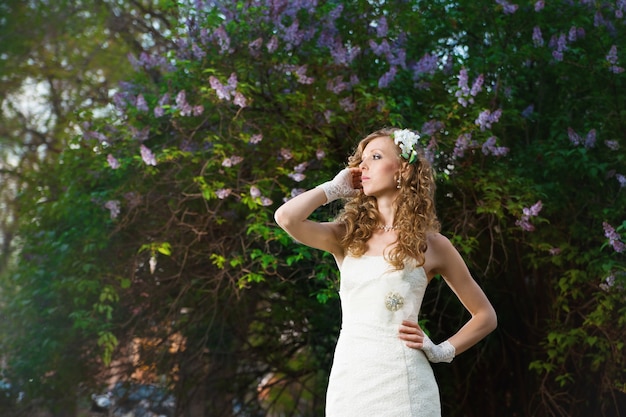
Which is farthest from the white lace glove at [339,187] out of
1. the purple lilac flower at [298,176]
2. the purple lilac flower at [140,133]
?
the purple lilac flower at [140,133]

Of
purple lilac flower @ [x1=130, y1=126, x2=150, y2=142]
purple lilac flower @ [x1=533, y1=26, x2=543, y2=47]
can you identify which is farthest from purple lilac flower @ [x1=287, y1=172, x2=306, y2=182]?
purple lilac flower @ [x1=533, y1=26, x2=543, y2=47]

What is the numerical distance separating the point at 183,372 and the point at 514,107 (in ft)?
8.78

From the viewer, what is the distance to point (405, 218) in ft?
8.48

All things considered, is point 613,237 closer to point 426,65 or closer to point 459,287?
point 426,65

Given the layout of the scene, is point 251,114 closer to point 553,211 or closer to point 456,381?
point 553,211

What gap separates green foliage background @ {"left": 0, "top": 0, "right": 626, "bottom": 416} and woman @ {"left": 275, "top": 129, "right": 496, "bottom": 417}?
71.6 inches

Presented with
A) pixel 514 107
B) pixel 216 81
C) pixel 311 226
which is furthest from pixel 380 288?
pixel 514 107

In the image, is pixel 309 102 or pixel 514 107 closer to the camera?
pixel 309 102

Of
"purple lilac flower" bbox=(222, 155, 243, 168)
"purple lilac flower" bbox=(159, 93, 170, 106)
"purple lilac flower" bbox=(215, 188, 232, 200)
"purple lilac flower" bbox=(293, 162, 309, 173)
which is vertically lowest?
"purple lilac flower" bbox=(293, 162, 309, 173)

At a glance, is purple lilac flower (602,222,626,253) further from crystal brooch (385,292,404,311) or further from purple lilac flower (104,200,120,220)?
purple lilac flower (104,200,120,220)

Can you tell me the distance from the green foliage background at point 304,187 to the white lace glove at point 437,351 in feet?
6.22

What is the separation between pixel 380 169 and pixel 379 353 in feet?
1.76

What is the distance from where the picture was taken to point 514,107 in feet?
17.3

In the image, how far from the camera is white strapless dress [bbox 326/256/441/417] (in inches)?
94.8
